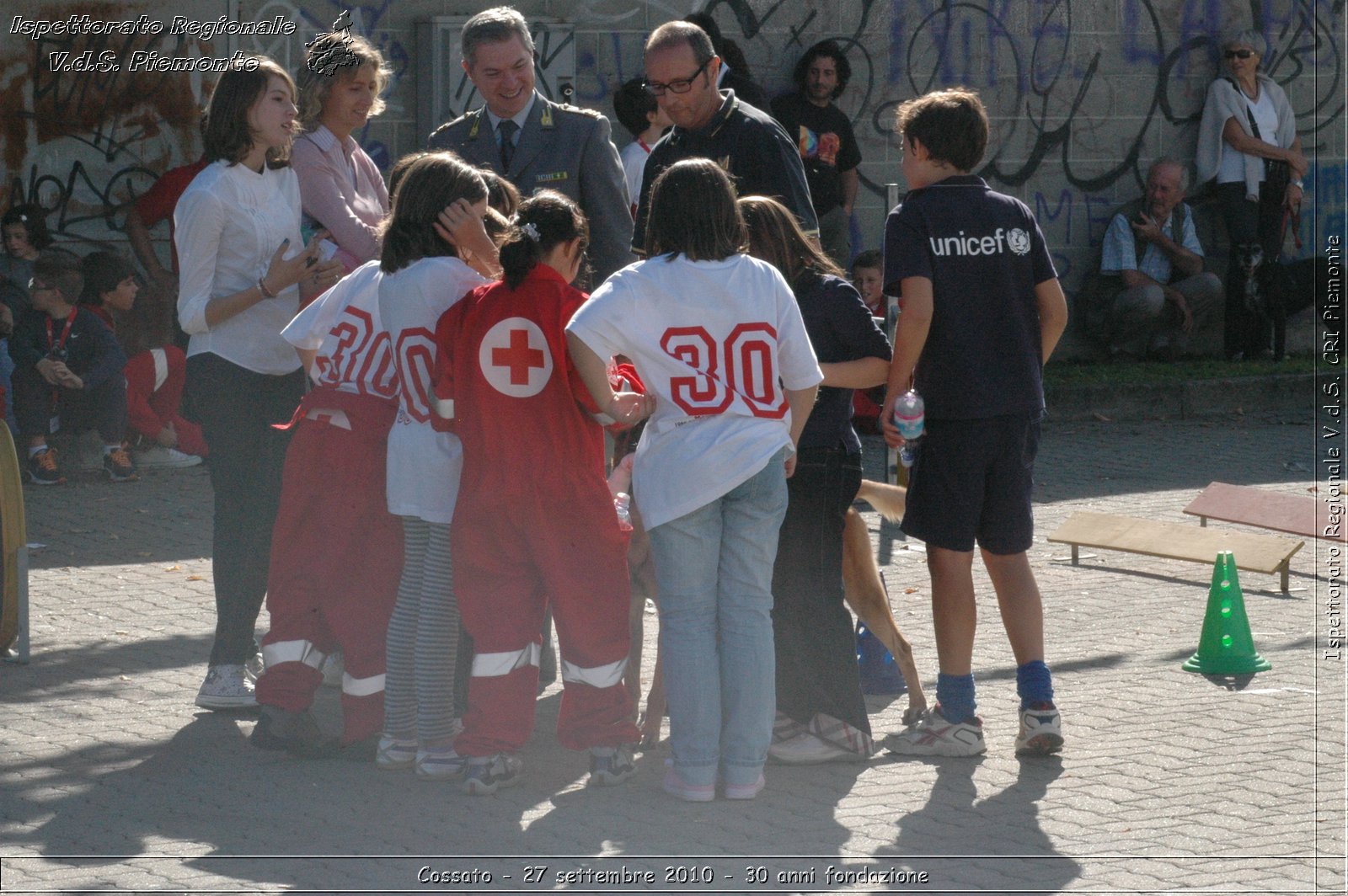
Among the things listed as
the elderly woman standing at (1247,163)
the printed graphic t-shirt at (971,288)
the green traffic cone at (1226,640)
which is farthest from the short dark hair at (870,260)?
the printed graphic t-shirt at (971,288)

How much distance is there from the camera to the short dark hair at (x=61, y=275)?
32.9ft

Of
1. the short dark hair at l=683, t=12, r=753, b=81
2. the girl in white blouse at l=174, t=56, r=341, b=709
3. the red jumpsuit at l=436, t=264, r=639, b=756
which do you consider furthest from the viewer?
the short dark hair at l=683, t=12, r=753, b=81

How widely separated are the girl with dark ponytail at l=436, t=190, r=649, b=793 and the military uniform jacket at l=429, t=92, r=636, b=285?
3.90ft

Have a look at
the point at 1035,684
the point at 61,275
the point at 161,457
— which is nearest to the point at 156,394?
the point at 161,457

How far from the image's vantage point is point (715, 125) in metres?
5.87

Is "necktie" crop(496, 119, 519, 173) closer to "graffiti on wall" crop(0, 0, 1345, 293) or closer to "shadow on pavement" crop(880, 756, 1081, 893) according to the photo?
"shadow on pavement" crop(880, 756, 1081, 893)

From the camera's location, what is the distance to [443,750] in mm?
5070

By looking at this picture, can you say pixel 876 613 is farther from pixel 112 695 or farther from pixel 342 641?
pixel 112 695

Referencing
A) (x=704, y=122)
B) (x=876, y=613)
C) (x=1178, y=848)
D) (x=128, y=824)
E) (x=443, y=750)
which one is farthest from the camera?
(x=704, y=122)

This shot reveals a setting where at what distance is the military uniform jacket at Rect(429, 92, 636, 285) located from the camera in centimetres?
612

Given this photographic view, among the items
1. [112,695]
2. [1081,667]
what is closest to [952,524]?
[1081,667]

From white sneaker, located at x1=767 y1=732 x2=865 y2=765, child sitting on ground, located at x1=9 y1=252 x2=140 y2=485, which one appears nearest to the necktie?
white sneaker, located at x1=767 y1=732 x2=865 y2=765

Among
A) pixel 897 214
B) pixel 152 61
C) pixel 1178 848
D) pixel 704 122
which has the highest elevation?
pixel 152 61

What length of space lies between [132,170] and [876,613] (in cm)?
757
